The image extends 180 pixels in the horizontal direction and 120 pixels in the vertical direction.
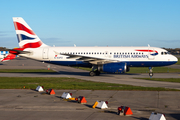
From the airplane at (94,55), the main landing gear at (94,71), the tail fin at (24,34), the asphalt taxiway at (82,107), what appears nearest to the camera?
the asphalt taxiway at (82,107)

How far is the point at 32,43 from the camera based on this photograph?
36344 millimetres

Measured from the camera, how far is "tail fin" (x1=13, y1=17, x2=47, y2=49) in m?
36.1

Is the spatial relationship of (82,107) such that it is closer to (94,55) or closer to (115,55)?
(115,55)

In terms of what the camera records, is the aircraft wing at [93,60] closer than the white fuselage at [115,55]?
Yes

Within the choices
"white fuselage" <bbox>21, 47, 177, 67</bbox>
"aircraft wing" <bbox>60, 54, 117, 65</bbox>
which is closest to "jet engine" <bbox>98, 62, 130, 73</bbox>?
"aircraft wing" <bbox>60, 54, 117, 65</bbox>

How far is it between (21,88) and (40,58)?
1478cm

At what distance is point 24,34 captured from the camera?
3625 cm

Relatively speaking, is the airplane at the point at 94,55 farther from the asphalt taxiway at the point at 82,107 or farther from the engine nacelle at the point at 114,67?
the asphalt taxiway at the point at 82,107

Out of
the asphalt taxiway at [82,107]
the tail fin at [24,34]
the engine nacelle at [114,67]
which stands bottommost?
A: the asphalt taxiway at [82,107]

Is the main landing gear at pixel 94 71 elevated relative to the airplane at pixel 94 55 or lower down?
lower down

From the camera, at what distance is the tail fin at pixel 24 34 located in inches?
1421

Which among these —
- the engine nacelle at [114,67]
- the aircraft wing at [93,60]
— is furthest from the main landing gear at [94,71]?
the engine nacelle at [114,67]

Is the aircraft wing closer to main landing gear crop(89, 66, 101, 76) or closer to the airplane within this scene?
the airplane

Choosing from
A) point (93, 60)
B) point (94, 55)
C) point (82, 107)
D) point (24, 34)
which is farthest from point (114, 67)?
point (82, 107)
